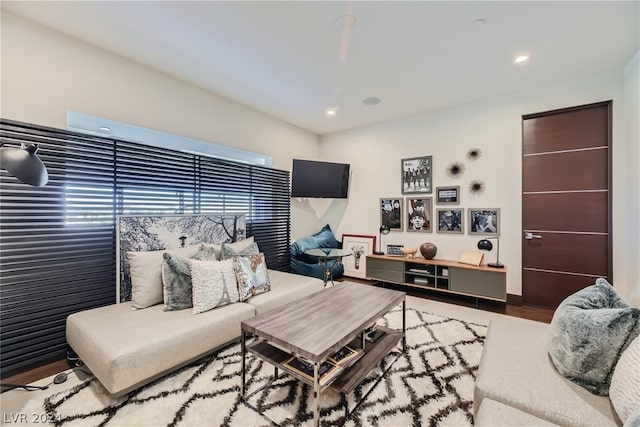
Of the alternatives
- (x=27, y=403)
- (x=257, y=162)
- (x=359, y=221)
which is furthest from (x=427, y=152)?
(x=27, y=403)

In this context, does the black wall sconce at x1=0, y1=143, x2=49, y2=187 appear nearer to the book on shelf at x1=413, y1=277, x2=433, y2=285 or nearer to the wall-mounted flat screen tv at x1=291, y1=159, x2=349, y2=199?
the wall-mounted flat screen tv at x1=291, y1=159, x2=349, y2=199

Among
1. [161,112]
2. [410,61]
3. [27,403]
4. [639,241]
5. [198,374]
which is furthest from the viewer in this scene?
[161,112]

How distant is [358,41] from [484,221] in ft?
9.32

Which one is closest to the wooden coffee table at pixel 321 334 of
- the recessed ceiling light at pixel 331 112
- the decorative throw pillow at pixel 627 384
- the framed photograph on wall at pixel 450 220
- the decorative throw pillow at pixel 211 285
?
the decorative throw pillow at pixel 211 285

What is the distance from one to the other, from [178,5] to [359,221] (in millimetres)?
3810

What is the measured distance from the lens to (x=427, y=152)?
417 cm

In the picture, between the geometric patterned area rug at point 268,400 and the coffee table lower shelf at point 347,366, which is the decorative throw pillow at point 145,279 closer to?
the geometric patterned area rug at point 268,400

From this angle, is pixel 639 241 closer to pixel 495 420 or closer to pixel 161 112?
pixel 495 420

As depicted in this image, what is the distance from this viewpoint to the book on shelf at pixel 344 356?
5.48 feet

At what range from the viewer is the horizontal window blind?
203cm

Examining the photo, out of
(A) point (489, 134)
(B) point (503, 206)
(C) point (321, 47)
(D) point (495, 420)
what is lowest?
(D) point (495, 420)

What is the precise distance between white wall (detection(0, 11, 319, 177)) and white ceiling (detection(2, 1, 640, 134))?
0.13 meters

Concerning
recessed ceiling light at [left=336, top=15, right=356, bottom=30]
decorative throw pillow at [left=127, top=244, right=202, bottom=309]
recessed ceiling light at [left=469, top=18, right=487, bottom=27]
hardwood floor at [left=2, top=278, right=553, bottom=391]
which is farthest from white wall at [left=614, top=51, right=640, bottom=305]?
decorative throw pillow at [left=127, top=244, right=202, bottom=309]

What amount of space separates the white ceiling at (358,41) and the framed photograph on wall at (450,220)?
5.32 ft
